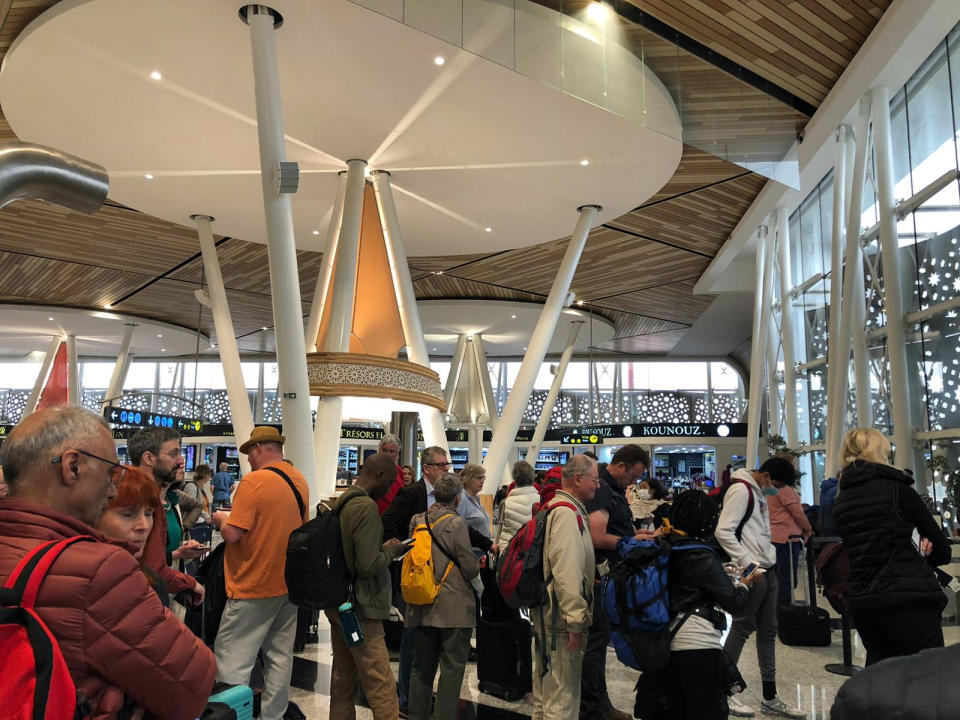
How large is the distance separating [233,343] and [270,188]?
575 centimetres

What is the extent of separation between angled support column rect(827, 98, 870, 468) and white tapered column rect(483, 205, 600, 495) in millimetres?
3976

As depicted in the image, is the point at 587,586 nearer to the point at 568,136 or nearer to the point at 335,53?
the point at 335,53

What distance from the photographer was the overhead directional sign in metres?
22.8

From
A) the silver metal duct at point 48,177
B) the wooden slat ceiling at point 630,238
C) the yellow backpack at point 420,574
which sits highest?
the wooden slat ceiling at point 630,238

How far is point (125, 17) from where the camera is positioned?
7688mm

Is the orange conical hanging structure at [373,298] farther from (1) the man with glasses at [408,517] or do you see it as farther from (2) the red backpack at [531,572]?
(2) the red backpack at [531,572]

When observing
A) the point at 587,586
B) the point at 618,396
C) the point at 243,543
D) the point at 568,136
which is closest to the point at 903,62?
the point at 568,136

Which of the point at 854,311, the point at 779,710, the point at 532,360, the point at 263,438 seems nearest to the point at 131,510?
the point at 263,438

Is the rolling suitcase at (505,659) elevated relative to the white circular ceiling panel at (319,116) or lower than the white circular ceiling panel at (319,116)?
lower

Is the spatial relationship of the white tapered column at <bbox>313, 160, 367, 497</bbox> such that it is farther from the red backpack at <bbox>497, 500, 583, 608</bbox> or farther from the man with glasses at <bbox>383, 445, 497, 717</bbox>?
the red backpack at <bbox>497, 500, 583, 608</bbox>

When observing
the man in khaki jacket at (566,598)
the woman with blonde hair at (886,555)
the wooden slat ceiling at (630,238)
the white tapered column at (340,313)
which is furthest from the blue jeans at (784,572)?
the white tapered column at (340,313)

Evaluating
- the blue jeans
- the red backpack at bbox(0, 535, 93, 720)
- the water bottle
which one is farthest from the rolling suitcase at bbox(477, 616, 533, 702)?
the red backpack at bbox(0, 535, 93, 720)

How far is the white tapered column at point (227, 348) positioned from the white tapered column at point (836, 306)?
8.61 metres

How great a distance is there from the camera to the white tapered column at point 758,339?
15969mm
